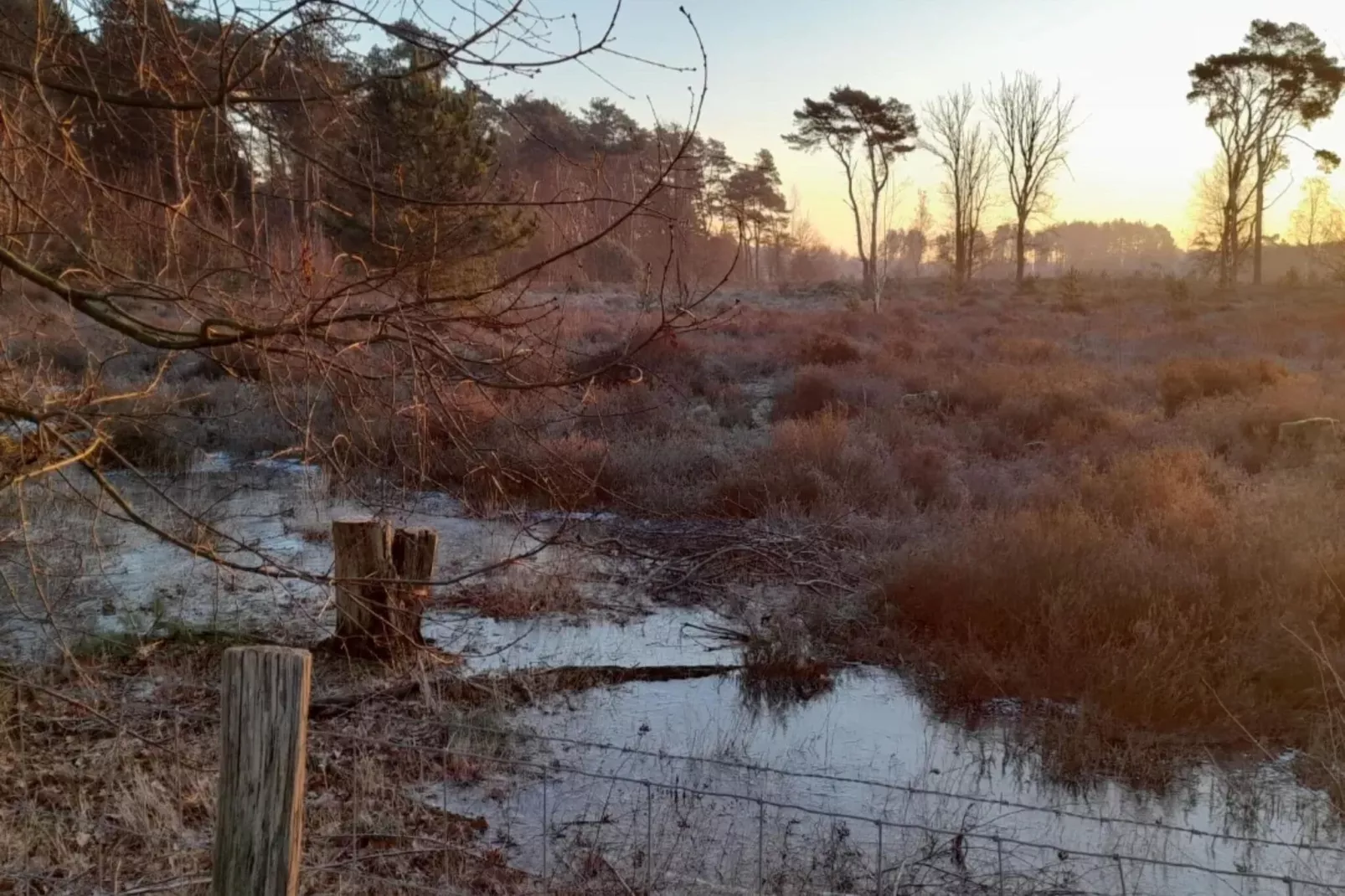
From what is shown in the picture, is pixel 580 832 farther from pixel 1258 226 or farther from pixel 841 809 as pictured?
pixel 1258 226

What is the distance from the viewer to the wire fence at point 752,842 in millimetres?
3660

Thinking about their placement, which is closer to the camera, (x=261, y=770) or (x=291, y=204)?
(x=261, y=770)

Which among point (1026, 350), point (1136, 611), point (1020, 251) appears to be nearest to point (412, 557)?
point (1136, 611)

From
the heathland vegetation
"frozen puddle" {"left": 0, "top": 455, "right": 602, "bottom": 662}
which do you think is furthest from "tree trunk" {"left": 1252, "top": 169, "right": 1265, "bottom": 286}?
"frozen puddle" {"left": 0, "top": 455, "right": 602, "bottom": 662}

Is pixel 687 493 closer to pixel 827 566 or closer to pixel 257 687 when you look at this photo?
pixel 827 566

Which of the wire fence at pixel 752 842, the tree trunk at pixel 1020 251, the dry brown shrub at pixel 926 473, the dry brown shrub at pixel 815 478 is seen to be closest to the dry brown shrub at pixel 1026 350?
the dry brown shrub at pixel 926 473

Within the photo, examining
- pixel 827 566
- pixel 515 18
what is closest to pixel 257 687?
pixel 515 18

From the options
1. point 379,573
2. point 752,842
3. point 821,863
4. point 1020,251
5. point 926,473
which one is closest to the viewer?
point 821,863

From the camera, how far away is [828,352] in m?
16.7

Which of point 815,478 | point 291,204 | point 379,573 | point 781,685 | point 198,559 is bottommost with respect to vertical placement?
point 781,685

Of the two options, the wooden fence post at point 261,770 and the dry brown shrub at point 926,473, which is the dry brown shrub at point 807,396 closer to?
the dry brown shrub at point 926,473

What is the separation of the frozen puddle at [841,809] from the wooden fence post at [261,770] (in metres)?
1.41

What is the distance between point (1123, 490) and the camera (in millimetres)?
7938

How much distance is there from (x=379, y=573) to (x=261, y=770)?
3859 mm
